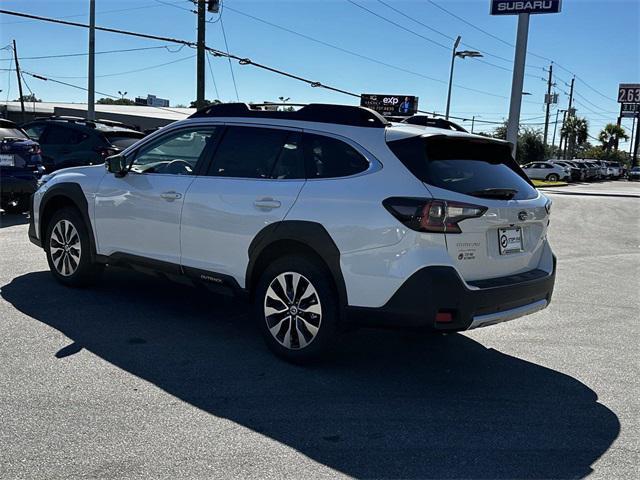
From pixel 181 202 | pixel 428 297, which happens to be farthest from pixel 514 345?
pixel 181 202

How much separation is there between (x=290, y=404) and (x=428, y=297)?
3.60ft

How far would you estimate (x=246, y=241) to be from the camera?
16.0 ft

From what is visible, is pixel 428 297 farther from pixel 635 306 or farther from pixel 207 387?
pixel 635 306

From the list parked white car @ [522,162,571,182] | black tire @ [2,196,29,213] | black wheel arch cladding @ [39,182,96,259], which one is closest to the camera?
black wheel arch cladding @ [39,182,96,259]

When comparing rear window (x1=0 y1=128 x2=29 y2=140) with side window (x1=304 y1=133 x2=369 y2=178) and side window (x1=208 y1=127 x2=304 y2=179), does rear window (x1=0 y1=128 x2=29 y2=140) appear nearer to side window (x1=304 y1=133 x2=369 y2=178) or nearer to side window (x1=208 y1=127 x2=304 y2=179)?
side window (x1=208 y1=127 x2=304 y2=179)

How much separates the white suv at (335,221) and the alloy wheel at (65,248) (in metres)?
0.80

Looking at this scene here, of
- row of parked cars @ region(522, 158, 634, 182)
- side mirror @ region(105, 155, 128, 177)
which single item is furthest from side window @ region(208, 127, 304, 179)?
row of parked cars @ region(522, 158, 634, 182)

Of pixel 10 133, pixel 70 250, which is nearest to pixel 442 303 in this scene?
pixel 70 250

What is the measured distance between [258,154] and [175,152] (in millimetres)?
1115

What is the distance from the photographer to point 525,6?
16375 millimetres

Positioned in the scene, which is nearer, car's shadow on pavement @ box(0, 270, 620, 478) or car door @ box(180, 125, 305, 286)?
car's shadow on pavement @ box(0, 270, 620, 478)

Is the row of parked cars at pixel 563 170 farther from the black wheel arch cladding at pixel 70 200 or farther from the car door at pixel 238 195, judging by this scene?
the car door at pixel 238 195

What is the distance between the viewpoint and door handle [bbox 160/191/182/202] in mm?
5383

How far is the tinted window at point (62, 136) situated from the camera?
13.1m
